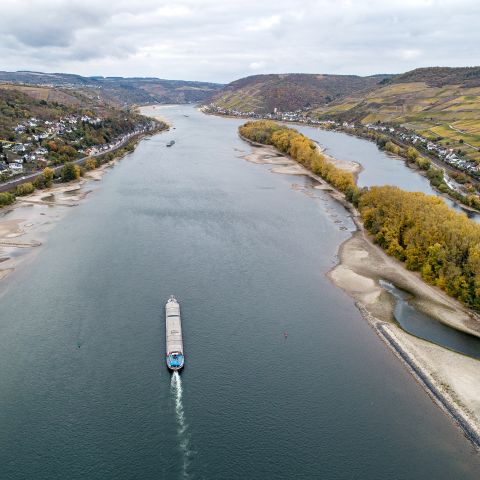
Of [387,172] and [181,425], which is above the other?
[387,172]

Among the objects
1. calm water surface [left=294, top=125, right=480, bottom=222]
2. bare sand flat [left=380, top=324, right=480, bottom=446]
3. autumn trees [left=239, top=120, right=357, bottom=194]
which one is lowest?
bare sand flat [left=380, top=324, right=480, bottom=446]

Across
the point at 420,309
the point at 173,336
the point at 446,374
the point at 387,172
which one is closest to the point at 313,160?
the point at 387,172

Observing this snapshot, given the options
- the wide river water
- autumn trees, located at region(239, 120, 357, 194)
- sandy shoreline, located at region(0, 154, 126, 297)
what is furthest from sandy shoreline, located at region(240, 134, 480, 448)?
sandy shoreline, located at region(0, 154, 126, 297)

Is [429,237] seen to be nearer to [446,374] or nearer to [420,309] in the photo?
[420,309]

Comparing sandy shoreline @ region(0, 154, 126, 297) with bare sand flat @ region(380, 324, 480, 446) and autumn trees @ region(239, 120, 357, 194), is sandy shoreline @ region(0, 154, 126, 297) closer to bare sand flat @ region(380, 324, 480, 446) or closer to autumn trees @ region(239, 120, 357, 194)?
bare sand flat @ region(380, 324, 480, 446)

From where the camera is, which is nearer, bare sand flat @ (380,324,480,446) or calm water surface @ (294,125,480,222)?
bare sand flat @ (380,324,480,446)

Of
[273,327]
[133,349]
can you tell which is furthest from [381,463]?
[133,349]
